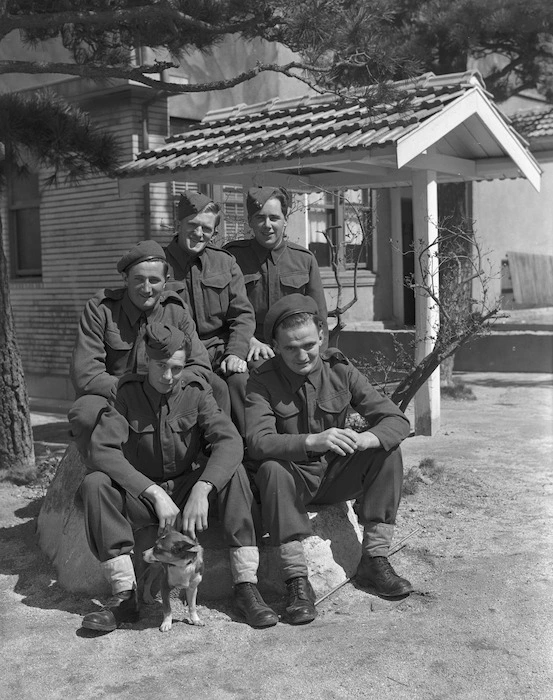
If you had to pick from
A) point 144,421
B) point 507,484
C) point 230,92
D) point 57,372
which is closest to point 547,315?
point 230,92

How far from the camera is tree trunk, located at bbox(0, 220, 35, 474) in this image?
7547mm

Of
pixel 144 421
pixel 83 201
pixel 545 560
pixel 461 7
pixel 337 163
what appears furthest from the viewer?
pixel 83 201

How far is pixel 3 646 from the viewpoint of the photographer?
4094mm

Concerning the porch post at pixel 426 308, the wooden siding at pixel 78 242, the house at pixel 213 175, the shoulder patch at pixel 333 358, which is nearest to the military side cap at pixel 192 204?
the shoulder patch at pixel 333 358

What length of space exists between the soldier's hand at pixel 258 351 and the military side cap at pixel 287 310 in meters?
0.50

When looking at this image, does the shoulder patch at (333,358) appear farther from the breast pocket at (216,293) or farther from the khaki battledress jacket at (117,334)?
the breast pocket at (216,293)

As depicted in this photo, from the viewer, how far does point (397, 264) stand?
53.0 feet

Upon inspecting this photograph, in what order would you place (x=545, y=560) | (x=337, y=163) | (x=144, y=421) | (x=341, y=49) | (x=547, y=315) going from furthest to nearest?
(x=547, y=315) < (x=337, y=163) < (x=341, y=49) < (x=545, y=560) < (x=144, y=421)

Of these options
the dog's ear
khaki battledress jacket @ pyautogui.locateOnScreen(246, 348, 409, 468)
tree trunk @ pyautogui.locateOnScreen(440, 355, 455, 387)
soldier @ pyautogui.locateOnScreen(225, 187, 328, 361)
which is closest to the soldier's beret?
soldier @ pyautogui.locateOnScreen(225, 187, 328, 361)

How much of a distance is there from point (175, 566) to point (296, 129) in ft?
18.1

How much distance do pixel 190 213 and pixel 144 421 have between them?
4.44 ft

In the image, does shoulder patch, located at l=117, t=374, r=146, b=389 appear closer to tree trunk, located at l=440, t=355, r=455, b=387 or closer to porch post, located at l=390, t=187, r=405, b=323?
tree trunk, located at l=440, t=355, r=455, b=387

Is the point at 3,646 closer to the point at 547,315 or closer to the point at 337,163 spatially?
the point at 337,163

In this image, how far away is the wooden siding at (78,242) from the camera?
11.1 meters
